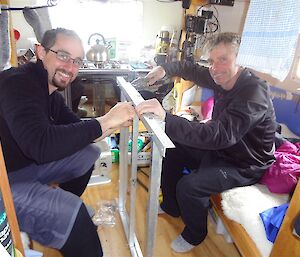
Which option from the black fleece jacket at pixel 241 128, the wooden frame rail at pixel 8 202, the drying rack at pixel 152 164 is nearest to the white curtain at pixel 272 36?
the black fleece jacket at pixel 241 128

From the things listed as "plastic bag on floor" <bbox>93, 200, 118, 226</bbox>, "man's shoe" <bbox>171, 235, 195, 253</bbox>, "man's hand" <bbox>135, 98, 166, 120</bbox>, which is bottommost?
"plastic bag on floor" <bbox>93, 200, 118, 226</bbox>

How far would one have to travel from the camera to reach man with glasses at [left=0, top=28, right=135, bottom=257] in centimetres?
101

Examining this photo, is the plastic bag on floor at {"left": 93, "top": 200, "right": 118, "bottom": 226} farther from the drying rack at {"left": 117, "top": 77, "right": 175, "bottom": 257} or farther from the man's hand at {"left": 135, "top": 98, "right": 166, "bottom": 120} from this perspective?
the man's hand at {"left": 135, "top": 98, "right": 166, "bottom": 120}

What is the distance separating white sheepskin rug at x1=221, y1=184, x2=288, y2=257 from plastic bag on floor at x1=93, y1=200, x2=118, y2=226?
740mm

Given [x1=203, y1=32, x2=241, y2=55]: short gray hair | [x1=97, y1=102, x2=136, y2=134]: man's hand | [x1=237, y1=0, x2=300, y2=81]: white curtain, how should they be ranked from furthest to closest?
1. [x1=203, y1=32, x2=241, y2=55]: short gray hair
2. [x1=97, y1=102, x2=136, y2=134]: man's hand
3. [x1=237, y1=0, x2=300, y2=81]: white curtain

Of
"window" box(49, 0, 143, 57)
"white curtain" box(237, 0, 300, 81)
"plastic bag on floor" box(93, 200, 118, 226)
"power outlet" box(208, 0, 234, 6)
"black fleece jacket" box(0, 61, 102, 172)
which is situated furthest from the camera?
"window" box(49, 0, 143, 57)

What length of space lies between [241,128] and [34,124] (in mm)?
Answer: 869

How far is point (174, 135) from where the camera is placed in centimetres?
115

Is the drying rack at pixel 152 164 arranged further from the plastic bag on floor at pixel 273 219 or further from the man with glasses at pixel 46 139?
the plastic bag on floor at pixel 273 219

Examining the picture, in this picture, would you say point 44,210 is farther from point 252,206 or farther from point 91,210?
point 252,206

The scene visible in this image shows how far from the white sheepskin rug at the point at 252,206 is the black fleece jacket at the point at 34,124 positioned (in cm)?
72

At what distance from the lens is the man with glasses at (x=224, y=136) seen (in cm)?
116

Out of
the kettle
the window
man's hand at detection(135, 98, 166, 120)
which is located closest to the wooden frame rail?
man's hand at detection(135, 98, 166, 120)

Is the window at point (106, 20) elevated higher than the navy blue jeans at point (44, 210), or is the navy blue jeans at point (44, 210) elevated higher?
the window at point (106, 20)
